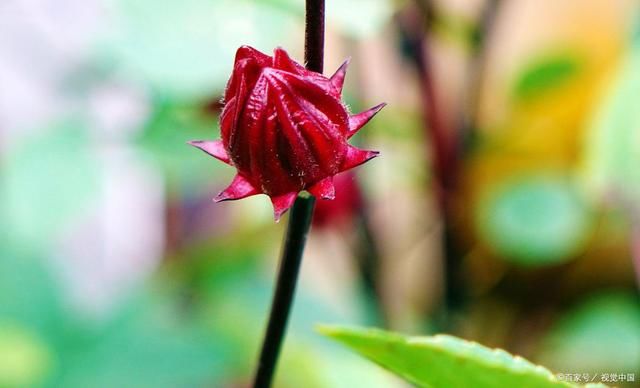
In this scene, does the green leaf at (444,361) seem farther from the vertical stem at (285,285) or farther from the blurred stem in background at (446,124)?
the blurred stem in background at (446,124)

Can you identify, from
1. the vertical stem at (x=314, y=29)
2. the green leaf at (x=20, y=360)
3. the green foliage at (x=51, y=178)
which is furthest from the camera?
the green leaf at (x=20, y=360)

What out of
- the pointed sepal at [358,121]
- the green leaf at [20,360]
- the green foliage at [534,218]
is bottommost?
the green leaf at [20,360]

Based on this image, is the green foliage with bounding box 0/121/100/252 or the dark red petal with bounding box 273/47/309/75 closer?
the dark red petal with bounding box 273/47/309/75

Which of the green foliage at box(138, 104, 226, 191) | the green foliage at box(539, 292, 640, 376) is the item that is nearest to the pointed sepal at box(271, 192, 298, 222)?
the green foliage at box(138, 104, 226, 191)

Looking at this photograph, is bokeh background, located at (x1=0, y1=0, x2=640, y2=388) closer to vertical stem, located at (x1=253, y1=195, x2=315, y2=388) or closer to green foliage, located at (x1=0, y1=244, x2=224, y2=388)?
green foliage, located at (x1=0, y1=244, x2=224, y2=388)

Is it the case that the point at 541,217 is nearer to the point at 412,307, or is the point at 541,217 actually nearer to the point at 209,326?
the point at 412,307

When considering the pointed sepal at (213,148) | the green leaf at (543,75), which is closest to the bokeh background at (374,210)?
the green leaf at (543,75)

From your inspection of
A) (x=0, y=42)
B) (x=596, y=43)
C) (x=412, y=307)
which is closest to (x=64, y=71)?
(x=0, y=42)
